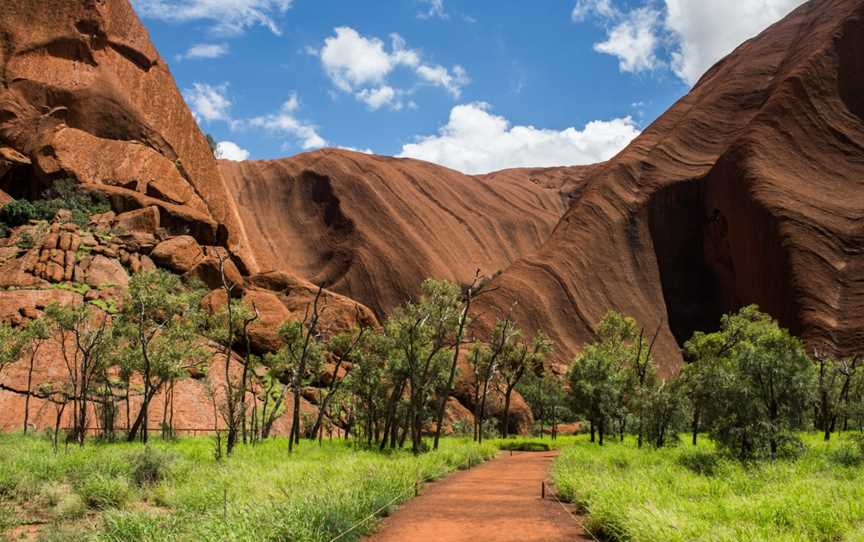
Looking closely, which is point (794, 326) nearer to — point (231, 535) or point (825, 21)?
point (825, 21)

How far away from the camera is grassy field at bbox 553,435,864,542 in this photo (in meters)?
9.62

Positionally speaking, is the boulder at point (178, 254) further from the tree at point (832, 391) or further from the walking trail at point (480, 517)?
the tree at point (832, 391)

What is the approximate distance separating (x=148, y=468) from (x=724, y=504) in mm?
15388

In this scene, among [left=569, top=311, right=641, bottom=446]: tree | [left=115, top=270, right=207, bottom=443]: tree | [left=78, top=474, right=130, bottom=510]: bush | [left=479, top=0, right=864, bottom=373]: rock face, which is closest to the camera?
[left=78, top=474, right=130, bottom=510]: bush

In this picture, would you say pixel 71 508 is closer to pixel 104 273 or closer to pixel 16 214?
pixel 104 273

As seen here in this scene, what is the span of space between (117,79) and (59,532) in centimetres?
6969

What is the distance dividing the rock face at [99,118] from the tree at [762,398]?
5074cm

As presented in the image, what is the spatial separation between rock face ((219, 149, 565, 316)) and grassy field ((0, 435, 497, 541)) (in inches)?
2644

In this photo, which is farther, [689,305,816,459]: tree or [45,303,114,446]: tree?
[45,303,114,446]: tree

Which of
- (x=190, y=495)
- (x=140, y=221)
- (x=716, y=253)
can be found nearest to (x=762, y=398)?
(x=190, y=495)

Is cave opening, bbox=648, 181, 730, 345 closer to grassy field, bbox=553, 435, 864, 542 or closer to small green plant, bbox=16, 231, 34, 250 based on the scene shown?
grassy field, bbox=553, 435, 864, 542

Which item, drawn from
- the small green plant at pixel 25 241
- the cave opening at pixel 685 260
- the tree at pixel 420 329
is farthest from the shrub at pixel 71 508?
the cave opening at pixel 685 260

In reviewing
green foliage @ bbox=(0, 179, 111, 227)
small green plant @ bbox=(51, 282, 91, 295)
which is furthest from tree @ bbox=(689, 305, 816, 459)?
green foliage @ bbox=(0, 179, 111, 227)

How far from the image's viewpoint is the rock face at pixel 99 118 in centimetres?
6053
